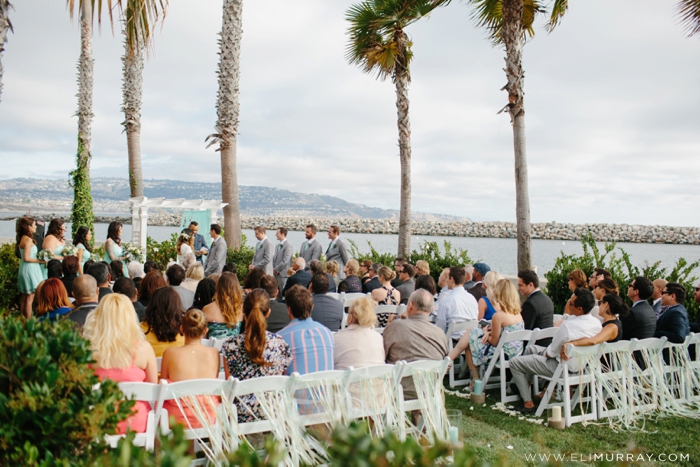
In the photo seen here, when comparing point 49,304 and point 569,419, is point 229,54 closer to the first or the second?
point 49,304

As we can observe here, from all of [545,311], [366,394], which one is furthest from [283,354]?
[545,311]

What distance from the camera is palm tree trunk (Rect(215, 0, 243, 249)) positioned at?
13.5m

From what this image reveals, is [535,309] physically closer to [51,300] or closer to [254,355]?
[254,355]

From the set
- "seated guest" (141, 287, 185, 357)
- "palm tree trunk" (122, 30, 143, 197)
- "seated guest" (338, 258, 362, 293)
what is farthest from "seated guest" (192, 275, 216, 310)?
"palm tree trunk" (122, 30, 143, 197)

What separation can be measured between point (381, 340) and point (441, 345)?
622mm

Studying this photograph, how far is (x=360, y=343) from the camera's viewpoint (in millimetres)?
4727

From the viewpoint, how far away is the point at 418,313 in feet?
17.3

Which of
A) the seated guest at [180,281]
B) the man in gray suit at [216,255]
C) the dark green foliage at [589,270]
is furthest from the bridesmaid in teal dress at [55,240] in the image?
the dark green foliage at [589,270]

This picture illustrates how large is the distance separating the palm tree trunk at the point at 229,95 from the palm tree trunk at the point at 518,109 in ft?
20.6

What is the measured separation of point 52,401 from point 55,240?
7260 mm

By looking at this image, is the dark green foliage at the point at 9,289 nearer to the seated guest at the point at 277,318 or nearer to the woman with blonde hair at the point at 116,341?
the seated guest at the point at 277,318

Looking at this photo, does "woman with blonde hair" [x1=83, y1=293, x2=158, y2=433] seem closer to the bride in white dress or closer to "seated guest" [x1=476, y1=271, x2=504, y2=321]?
"seated guest" [x1=476, y1=271, x2=504, y2=321]

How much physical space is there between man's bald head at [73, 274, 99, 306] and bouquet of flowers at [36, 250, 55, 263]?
13.0ft

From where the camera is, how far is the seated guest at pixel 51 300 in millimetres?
5328
